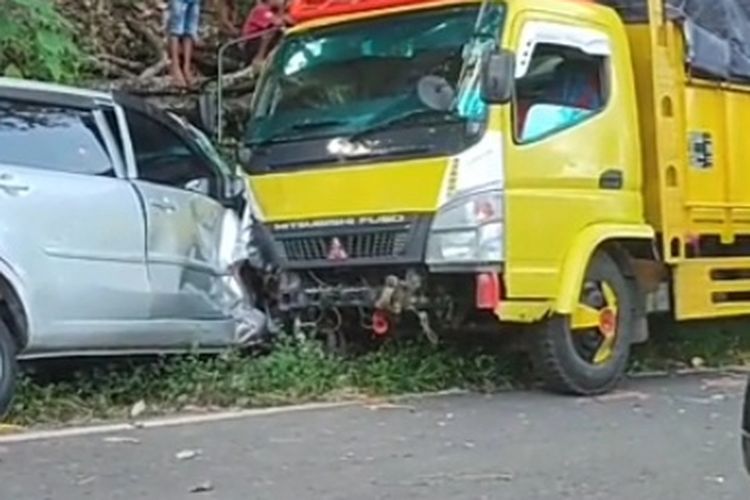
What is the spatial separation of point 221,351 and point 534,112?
2594 mm

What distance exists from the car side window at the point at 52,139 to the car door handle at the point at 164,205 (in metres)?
0.37

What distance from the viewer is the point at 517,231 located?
33.3ft

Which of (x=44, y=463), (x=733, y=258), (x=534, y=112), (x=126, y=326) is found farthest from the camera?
(x=733, y=258)

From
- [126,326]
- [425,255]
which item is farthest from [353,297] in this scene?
[126,326]

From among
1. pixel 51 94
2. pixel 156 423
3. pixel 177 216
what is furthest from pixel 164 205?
pixel 156 423

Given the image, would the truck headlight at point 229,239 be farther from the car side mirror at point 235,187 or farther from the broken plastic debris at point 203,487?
the broken plastic debris at point 203,487

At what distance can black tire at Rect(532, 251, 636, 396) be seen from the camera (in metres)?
10.5

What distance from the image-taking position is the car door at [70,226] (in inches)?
358

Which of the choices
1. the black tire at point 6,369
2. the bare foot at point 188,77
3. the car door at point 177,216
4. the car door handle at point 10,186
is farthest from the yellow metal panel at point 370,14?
the bare foot at point 188,77

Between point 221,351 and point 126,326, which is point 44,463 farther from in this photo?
point 221,351

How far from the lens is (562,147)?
10516mm

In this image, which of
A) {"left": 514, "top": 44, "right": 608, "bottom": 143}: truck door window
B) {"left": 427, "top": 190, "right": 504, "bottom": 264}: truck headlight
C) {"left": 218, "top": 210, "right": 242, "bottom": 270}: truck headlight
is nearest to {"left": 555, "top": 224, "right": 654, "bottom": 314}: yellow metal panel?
{"left": 427, "top": 190, "right": 504, "bottom": 264}: truck headlight

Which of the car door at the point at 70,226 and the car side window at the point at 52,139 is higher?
the car side window at the point at 52,139

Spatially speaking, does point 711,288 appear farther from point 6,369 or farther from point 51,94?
point 6,369
